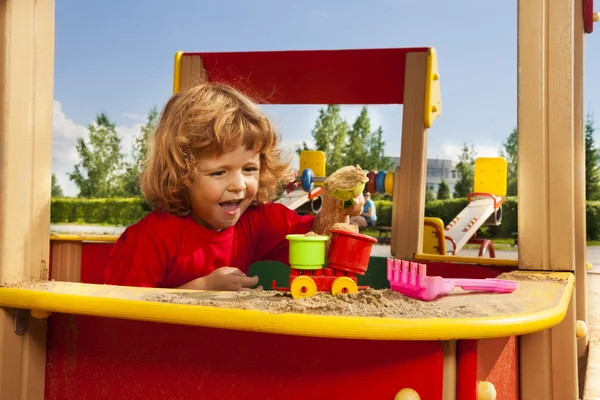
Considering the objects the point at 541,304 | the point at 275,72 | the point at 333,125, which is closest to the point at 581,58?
the point at 275,72

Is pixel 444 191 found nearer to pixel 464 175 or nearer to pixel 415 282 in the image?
pixel 464 175

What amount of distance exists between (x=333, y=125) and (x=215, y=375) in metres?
18.6

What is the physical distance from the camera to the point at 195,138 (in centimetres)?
130

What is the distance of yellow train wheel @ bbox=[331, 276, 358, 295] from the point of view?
0.81 meters

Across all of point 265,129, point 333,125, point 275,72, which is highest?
point 333,125

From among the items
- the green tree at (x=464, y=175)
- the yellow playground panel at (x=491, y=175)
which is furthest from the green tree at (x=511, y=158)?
the yellow playground panel at (x=491, y=175)

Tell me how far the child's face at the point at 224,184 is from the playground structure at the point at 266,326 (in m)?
0.35

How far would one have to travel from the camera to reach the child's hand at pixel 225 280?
132cm

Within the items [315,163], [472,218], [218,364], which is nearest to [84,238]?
[218,364]

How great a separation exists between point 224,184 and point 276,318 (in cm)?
63

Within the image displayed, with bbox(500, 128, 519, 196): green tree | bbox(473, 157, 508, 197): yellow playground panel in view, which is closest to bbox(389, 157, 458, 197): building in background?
bbox(500, 128, 519, 196): green tree

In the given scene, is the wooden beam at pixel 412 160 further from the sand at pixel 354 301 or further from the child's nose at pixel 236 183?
the sand at pixel 354 301

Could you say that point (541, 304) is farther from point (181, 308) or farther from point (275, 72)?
point (275, 72)

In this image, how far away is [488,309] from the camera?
2.50ft
